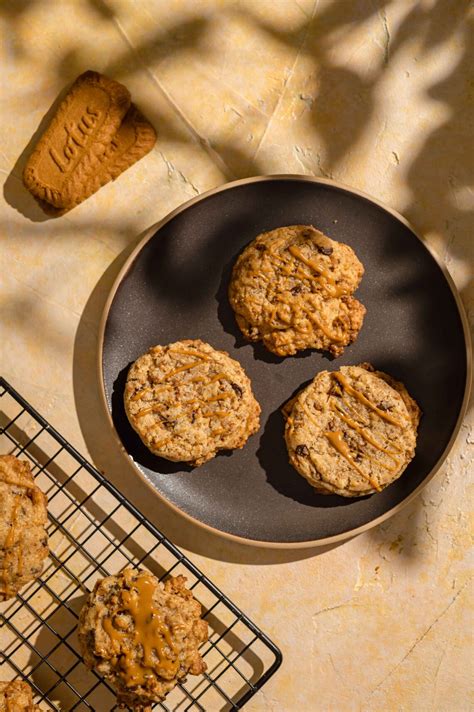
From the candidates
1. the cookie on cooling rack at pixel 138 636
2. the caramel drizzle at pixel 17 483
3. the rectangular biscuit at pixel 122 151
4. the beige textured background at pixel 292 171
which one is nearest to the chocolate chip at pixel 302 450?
the beige textured background at pixel 292 171

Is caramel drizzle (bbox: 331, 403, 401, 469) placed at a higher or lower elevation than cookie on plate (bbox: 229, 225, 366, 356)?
lower

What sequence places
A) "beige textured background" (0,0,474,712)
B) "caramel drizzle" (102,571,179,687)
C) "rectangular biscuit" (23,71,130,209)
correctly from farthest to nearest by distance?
"beige textured background" (0,0,474,712) → "rectangular biscuit" (23,71,130,209) → "caramel drizzle" (102,571,179,687)

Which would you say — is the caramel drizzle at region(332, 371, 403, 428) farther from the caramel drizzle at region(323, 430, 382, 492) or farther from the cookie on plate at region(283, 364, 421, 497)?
the caramel drizzle at region(323, 430, 382, 492)

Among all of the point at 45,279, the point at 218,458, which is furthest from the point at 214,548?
the point at 45,279

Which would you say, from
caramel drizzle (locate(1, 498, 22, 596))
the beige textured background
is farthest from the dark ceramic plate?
caramel drizzle (locate(1, 498, 22, 596))

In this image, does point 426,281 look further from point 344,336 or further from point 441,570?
point 441,570

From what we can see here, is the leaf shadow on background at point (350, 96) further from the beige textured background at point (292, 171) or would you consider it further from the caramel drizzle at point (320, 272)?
the caramel drizzle at point (320, 272)
